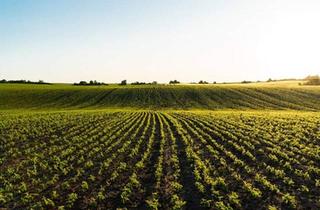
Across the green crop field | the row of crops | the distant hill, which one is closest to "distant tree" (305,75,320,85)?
the distant hill

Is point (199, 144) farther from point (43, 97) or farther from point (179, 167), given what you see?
point (43, 97)

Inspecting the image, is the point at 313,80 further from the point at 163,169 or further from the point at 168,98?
the point at 163,169

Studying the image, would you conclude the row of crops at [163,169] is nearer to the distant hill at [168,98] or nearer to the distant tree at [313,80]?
the distant hill at [168,98]

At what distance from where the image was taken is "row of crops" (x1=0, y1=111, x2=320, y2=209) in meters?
13.4

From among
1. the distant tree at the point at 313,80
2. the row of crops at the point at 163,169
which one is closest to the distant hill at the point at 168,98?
the distant tree at the point at 313,80

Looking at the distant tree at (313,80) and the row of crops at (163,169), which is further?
the distant tree at (313,80)

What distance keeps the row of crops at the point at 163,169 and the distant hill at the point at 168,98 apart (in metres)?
39.6

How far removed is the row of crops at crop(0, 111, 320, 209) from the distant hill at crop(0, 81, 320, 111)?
3965 cm

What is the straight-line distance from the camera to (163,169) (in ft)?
57.7

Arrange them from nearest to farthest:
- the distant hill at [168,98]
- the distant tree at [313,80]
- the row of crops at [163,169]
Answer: the row of crops at [163,169] < the distant hill at [168,98] < the distant tree at [313,80]

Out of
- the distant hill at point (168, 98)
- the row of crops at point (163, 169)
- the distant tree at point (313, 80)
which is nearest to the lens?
the row of crops at point (163, 169)

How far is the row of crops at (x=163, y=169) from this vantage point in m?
13.4

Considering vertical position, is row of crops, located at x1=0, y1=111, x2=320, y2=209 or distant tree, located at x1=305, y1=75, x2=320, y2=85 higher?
distant tree, located at x1=305, y1=75, x2=320, y2=85

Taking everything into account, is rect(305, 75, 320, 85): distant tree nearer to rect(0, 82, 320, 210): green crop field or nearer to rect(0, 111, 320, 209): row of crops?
rect(0, 82, 320, 210): green crop field
